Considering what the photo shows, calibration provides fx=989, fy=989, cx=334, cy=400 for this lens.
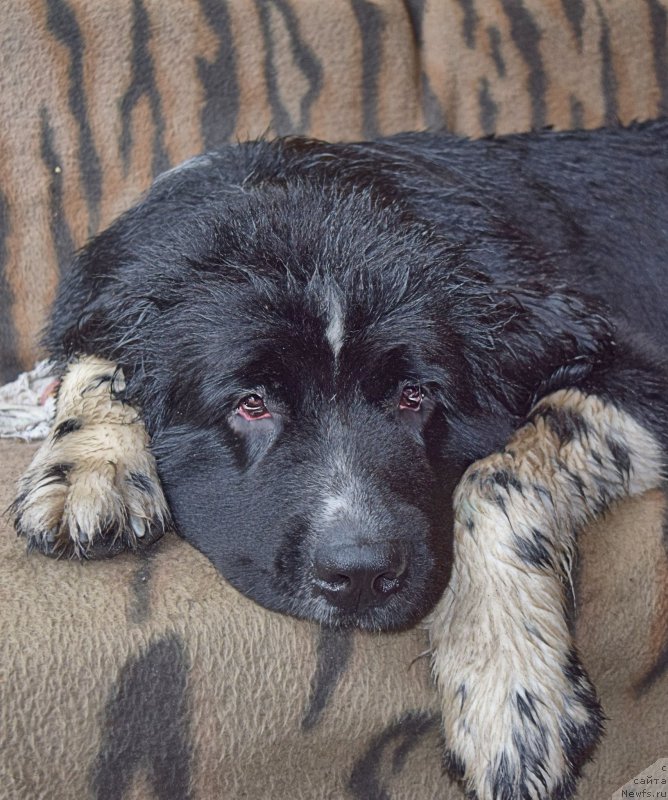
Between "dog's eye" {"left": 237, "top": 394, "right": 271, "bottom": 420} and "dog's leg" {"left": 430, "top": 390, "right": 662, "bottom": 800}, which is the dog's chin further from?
"dog's eye" {"left": 237, "top": 394, "right": 271, "bottom": 420}

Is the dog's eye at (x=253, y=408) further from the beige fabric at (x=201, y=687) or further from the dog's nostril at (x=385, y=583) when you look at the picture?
the dog's nostril at (x=385, y=583)

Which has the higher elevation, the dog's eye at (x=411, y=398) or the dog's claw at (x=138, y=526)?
the dog's eye at (x=411, y=398)

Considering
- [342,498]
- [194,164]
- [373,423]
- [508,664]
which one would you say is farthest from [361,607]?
[194,164]

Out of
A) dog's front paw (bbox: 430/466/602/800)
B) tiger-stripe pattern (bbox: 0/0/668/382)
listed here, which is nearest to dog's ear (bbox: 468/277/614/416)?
dog's front paw (bbox: 430/466/602/800)

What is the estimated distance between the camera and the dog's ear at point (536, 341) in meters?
2.59

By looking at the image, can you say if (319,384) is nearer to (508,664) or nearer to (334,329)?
(334,329)

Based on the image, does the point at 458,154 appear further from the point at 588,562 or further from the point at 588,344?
the point at 588,562

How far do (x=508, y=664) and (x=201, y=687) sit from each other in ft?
2.21

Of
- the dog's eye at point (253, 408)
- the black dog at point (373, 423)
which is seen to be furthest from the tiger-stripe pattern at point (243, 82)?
the dog's eye at point (253, 408)

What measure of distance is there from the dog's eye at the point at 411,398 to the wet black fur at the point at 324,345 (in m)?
0.03

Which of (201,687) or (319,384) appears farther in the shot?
(319,384)

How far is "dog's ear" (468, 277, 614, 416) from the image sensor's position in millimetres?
2588

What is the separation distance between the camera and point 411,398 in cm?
248

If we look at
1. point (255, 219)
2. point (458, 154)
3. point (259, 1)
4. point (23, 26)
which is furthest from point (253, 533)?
Result: point (259, 1)
